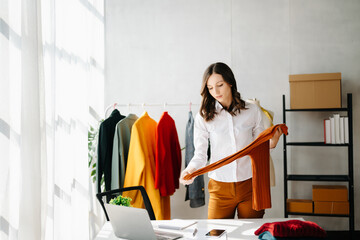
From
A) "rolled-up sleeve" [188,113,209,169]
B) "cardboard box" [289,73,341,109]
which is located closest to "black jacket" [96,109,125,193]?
"rolled-up sleeve" [188,113,209,169]

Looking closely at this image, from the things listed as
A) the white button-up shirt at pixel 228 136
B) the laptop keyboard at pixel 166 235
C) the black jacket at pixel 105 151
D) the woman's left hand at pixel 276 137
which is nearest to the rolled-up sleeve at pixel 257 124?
the white button-up shirt at pixel 228 136

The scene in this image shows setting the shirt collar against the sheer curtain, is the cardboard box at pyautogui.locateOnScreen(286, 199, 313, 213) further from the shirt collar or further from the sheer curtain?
the sheer curtain

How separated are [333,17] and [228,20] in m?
1.22

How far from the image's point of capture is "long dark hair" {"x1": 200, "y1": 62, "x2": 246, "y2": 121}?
97.0 inches

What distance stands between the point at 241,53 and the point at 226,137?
1.89m

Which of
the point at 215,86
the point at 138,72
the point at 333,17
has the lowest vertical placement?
the point at 215,86

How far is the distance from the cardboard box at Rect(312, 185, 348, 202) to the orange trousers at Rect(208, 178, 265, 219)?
1.45 metres

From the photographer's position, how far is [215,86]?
2.46 m

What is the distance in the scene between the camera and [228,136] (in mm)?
2484

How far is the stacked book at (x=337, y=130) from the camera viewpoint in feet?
11.6

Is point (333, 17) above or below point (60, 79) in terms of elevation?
above

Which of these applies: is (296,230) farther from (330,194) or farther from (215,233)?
(330,194)

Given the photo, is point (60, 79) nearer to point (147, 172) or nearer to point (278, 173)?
point (147, 172)

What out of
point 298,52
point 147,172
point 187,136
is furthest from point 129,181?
point 298,52
